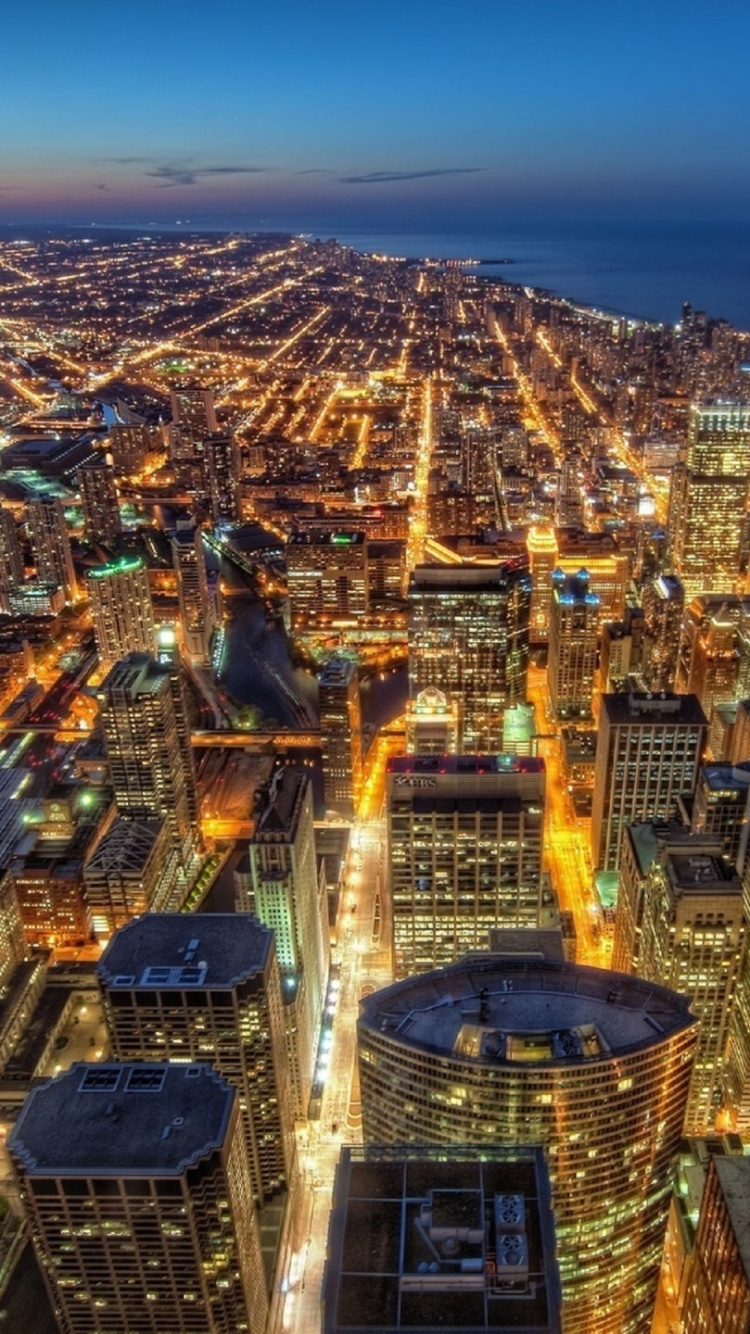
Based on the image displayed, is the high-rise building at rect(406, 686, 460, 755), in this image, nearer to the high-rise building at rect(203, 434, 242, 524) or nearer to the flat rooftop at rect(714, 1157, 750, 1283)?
the flat rooftop at rect(714, 1157, 750, 1283)

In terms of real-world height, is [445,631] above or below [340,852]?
above

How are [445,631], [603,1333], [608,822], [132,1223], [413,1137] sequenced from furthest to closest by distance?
[445,631]
[608,822]
[603,1333]
[413,1137]
[132,1223]

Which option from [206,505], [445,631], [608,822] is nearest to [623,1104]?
[608,822]

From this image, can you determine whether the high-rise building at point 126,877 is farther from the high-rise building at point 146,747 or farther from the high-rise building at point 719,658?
the high-rise building at point 719,658

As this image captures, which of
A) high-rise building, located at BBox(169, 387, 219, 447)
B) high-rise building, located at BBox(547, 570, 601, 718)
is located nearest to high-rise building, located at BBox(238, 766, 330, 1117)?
high-rise building, located at BBox(547, 570, 601, 718)

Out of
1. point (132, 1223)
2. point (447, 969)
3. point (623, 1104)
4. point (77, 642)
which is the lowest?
point (77, 642)

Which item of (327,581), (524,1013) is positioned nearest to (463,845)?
(524,1013)

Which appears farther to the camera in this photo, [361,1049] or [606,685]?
[606,685]

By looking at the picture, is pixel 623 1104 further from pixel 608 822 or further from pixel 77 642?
pixel 77 642
